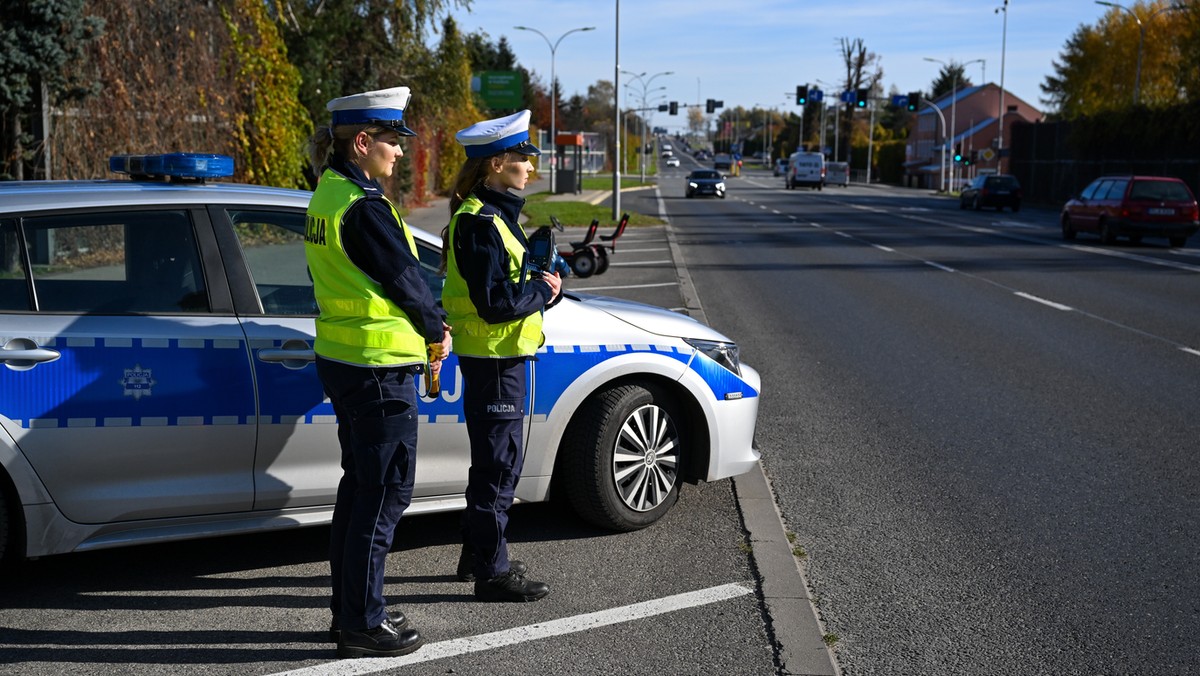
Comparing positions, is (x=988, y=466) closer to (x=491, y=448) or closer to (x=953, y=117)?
(x=491, y=448)

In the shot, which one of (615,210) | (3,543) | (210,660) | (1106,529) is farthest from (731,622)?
(615,210)

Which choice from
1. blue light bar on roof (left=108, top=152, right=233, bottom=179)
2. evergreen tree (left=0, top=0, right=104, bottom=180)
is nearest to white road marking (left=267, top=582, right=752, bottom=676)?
blue light bar on roof (left=108, top=152, right=233, bottom=179)

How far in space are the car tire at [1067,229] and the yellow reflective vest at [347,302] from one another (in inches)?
1050

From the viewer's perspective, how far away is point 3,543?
13.8 feet

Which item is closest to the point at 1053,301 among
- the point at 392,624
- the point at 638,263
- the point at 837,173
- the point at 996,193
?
the point at 638,263

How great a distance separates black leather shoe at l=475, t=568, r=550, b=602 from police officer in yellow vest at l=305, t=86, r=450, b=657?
538 mm

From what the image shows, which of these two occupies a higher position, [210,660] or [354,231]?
[354,231]

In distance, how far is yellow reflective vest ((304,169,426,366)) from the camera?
367 centimetres

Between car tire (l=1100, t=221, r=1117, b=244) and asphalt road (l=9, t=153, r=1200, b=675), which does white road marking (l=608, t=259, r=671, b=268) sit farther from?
car tire (l=1100, t=221, r=1117, b=244)

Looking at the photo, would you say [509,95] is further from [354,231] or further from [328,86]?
[354,231]

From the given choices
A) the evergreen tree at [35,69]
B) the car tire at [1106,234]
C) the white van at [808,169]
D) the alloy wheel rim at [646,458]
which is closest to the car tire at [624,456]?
the alloy wheel rim at [646,458]

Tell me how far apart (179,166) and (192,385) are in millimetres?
955

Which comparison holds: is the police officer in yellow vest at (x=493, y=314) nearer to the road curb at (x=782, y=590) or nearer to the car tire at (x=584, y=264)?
the road curb at (x=782, y=590)

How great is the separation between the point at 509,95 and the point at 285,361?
188 ft
